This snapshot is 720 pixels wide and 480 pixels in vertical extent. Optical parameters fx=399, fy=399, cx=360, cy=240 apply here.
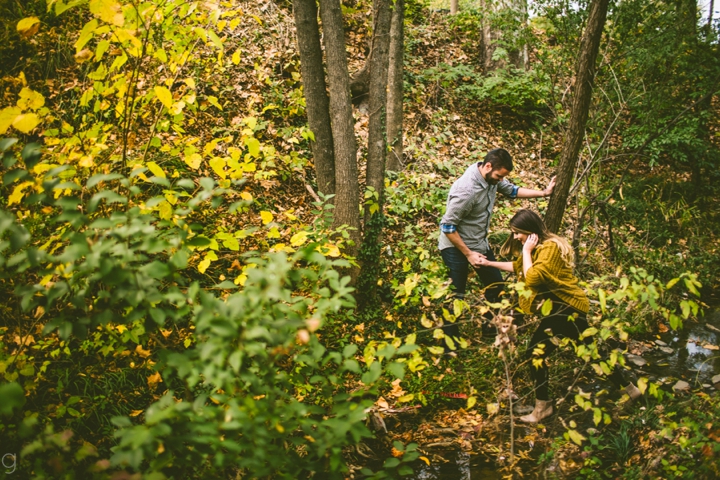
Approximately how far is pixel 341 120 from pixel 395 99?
9.67 feet

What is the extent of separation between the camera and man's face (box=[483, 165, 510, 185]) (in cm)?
415

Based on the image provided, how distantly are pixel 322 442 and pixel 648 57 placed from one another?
6.97m

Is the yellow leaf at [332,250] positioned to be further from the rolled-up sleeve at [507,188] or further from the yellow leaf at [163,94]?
the rolled-up sleeve at [507,188]

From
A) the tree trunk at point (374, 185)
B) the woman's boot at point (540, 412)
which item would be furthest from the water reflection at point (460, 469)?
the tree trunk at point (374, 185)

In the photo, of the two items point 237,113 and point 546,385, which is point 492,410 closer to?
point 546,385

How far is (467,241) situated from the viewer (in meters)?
4.40

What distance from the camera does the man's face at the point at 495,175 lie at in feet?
13.6

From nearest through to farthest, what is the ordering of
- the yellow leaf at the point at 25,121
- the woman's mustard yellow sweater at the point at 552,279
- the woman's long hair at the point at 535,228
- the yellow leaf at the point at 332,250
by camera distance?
the yellow leaf at the point at 25,121, the yellow leaf at the point at 332,250, the woman's mustard yellow sweater at the point at 552,279, the woman's long hair at the point at 535,228

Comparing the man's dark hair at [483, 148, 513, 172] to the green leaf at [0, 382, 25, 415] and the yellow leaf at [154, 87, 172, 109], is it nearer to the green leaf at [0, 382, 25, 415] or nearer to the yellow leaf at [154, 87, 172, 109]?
the yellow leaf at [154, 87, 172, 109]

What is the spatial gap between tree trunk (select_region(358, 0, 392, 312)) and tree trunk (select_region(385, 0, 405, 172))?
2105mm

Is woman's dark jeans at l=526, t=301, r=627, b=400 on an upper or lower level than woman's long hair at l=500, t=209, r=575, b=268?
lower

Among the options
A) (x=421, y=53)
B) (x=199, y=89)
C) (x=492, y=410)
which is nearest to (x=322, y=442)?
(x=492, y=410)

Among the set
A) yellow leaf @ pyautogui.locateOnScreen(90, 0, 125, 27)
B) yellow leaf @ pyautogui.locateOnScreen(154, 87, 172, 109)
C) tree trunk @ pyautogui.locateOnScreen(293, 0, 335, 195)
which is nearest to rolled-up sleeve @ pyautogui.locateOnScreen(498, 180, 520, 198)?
tree trunk @ pyautogui.locateOnScreen(293, 0, 335, 195)

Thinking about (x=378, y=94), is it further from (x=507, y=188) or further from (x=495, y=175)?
(x=507, y=188)
